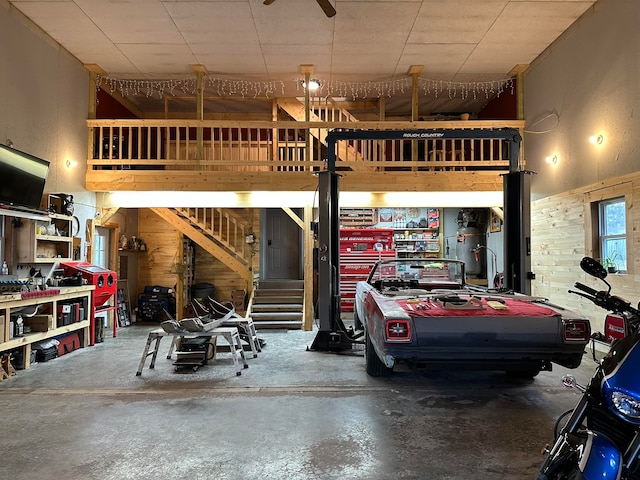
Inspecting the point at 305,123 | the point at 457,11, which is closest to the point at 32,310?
the point at 305,123

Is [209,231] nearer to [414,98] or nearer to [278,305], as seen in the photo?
[278,305]

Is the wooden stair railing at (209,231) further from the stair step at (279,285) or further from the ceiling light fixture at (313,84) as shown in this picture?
the ceiling light fixture at (313,84)

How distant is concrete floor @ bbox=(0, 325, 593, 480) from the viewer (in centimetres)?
277

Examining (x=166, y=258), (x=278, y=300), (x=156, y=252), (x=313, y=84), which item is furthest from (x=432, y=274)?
(x=156, y=252)

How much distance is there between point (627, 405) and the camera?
169cm

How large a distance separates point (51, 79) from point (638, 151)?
8360 millimetres

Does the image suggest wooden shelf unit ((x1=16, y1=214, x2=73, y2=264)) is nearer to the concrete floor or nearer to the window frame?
the concrete floor

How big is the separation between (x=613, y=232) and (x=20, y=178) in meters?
7.65

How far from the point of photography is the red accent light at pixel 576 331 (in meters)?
3.60

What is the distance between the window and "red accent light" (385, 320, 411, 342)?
363cm

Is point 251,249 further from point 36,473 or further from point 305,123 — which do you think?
point 36,473

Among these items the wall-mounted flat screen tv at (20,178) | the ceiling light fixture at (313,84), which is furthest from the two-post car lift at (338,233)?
the wall-mounted flat screen tv at (20,178)

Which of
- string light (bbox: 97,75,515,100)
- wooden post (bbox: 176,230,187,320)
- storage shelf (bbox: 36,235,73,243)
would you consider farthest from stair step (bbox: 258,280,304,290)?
string light (bbox: 97,75,515,100)

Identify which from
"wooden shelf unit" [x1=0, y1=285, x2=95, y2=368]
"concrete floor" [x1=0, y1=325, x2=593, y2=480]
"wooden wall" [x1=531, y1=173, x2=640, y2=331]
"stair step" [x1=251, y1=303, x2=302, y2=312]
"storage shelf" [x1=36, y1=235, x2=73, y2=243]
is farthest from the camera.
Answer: "stair step" [x1=251, y1=303, x2=302, y2=312]
